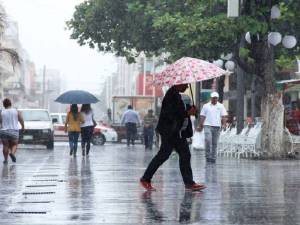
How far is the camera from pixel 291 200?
1146cm

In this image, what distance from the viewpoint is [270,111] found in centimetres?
2253

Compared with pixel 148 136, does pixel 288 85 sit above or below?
above

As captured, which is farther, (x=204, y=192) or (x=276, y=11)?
(x=276, y=11)

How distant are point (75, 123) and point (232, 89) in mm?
23607

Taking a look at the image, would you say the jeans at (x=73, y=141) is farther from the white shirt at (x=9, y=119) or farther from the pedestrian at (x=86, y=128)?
the white shirt at (x=9, y=119)

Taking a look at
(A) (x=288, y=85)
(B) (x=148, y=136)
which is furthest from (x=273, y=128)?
(B) (x=148, y=136)

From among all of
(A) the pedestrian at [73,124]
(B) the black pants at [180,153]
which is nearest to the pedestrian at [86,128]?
(A) the pedestrian at [73,124]

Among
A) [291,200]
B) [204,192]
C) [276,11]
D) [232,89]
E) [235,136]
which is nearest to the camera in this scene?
[291,200]

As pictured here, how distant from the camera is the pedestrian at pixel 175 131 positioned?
12914mm

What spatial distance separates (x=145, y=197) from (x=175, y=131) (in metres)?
1.35

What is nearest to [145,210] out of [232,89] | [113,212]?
[113,212]

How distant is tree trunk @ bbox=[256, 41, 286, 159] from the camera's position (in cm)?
2239

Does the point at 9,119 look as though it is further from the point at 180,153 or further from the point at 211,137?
the point at 180,153

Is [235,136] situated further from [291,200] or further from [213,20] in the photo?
[291,200]
